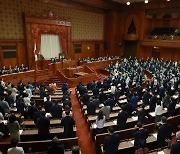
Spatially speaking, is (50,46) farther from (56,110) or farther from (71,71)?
(56,110)

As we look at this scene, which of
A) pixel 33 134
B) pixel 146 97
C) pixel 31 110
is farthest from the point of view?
pixel 146 97

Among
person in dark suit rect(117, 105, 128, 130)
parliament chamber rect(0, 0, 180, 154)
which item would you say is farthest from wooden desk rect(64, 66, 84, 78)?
person in dark suit rect(117, 105, 128, 130)

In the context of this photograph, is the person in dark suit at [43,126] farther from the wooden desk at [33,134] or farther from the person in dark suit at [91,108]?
the person in dark suit at [91,108]

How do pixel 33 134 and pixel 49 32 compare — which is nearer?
pixel 33 134

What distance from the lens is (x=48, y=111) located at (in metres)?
6.96

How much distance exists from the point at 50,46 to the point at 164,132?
13.9 m

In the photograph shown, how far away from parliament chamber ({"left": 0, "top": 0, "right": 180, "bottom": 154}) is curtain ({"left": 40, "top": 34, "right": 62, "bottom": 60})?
0.09 metres

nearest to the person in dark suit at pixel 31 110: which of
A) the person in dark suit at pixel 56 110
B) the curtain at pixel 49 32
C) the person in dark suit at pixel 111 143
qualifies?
the person in dark suit at pixel 56 110

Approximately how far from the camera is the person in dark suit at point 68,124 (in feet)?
16.7

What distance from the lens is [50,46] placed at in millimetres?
16922

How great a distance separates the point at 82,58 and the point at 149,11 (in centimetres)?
916

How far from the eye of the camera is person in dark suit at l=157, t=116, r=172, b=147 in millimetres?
4730

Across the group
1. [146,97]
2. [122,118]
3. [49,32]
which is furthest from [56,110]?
[49,32]

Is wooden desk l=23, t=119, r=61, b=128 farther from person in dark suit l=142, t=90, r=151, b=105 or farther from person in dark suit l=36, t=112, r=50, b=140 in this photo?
person in dark suit l=142, t=90, r=151, b=105
